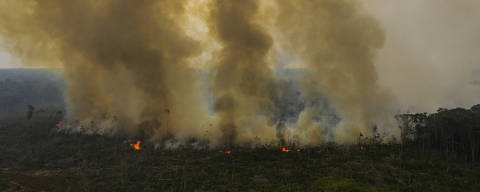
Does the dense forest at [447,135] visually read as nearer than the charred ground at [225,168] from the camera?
No

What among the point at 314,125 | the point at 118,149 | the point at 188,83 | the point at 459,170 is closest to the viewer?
the point at 459,170

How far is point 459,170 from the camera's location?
223 ft

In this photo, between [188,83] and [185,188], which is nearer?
[185,188]

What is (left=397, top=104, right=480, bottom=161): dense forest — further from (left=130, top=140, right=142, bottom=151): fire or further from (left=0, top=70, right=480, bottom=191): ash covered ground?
(left=130, top=140, right=142, bottom=151): fire

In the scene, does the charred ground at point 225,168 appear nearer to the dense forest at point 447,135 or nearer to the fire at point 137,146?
the fire at point 137,146

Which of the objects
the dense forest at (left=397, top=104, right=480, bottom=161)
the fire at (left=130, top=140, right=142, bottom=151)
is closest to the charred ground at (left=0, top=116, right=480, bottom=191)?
the fire at (left=130, top=140, right=142, bottom=151)

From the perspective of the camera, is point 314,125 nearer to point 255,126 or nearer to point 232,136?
point 255,126

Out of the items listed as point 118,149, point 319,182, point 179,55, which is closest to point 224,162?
point 319,182

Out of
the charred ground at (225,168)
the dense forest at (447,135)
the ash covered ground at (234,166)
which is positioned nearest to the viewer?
the charred ground at (225,168)

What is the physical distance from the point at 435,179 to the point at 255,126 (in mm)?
47431

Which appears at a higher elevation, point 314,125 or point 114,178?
point 314,125

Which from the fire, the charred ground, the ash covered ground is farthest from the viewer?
the fire

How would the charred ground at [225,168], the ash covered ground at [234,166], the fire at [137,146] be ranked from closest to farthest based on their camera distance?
the charred ground at [225,168], the ash covered ground at [234,166], the fire at [137,146]

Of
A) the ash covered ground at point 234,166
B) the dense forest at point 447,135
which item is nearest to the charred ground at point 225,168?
the ash covered ground at point 234,166
